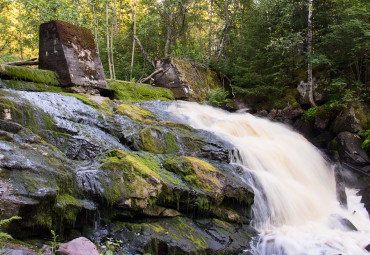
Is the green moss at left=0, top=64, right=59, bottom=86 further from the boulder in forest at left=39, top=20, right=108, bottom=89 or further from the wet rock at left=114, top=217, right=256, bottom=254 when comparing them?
the wet rock at left=114, top=217, right=256, bottom=254

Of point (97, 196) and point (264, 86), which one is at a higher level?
point (264, 86)

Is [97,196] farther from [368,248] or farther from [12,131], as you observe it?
[368,248]

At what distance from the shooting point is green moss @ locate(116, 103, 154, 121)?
814 centimetres

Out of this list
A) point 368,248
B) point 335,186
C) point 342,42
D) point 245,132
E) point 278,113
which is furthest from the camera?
point 278,113

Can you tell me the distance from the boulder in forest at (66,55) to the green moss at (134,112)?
248 centimetres

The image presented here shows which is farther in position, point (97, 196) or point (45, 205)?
point (97, 196)

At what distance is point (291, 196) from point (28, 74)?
8583 millimetres

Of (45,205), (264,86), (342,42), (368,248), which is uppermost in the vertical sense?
(342,42)

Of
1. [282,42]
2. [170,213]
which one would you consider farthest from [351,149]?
[170,213]

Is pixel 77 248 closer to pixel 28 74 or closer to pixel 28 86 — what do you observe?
pixel 28 86

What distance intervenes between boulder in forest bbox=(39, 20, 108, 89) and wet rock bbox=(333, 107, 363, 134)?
31.2 feet

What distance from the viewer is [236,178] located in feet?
20.8

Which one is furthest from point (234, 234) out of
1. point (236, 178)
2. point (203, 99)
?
point (203, 99)

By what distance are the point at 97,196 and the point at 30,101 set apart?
363 centimetres
